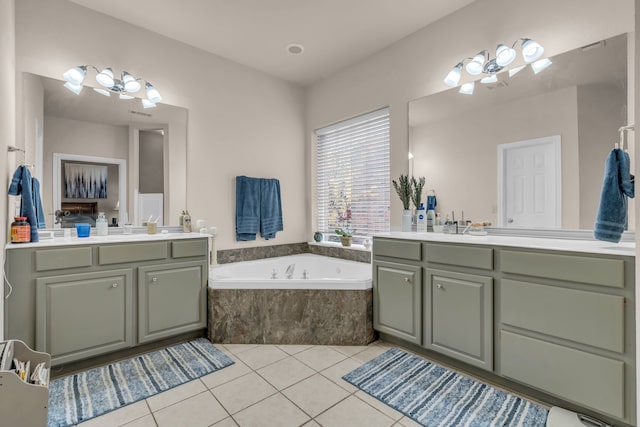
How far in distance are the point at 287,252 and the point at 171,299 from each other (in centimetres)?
155

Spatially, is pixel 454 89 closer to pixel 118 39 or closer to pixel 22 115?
pixel 118 39

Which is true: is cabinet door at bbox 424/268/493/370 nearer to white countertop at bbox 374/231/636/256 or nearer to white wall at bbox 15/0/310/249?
white countertop at bbox 374/231/636/256

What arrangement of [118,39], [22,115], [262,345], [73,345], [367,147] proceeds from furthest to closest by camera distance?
[367,147]
[118,39]
[262,345]
[22,115]
[73,345]

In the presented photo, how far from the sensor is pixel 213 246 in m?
3.14

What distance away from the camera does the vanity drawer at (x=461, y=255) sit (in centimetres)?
193

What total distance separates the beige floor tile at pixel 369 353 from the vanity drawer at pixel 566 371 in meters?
0.83


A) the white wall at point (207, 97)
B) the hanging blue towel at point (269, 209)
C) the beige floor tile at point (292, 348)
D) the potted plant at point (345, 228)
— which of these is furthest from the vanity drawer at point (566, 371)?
the white wall at point (207, 97)

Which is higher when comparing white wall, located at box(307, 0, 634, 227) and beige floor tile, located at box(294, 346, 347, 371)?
white wall, located at box(307, 0, 634, 227)

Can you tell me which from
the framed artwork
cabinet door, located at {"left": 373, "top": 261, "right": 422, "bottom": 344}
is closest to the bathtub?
cabinet door, located at {"left": 373, "top": 261, "right": 422, "bottom": 344}

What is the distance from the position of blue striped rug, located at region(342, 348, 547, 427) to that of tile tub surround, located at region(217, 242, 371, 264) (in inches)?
48.7

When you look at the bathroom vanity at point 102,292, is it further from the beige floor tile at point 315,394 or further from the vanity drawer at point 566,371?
the vanity drawer at point 566,371

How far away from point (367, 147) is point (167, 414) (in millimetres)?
2827

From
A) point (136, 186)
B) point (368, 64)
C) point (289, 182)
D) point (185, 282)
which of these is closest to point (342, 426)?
point (185, 282)

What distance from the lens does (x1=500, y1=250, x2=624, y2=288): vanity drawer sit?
58.7 inches
